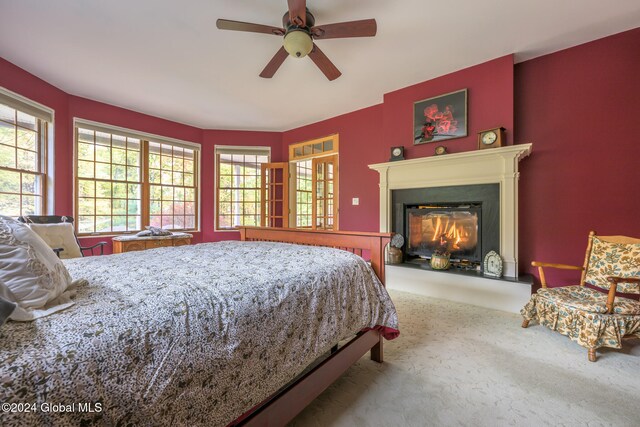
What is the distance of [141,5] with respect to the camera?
2.16 m

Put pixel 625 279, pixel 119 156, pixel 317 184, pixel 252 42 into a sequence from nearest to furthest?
1. pixel 625 279
2. pixel 252 42
3. pixel 119 156
4. pixel 317 184

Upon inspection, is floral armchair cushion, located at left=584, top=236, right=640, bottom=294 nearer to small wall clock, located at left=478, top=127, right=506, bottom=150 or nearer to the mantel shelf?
Answer: the mantel shelf

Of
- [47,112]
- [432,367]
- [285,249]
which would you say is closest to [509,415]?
[432,367]

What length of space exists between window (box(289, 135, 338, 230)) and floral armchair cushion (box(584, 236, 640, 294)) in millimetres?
3301

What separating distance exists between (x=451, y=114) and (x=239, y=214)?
4264 millimetres

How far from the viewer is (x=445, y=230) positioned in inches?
137

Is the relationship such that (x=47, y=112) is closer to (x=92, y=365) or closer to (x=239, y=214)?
(x=239, y=214)

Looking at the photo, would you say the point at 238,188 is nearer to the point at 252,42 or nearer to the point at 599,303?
the point at 252,42

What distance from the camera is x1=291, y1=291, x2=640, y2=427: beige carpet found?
1396 mm

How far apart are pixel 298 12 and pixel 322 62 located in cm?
59

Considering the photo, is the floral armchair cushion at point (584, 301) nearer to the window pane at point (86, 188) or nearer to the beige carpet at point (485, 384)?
the beige carpet at point (485, 384)

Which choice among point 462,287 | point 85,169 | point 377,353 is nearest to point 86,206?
point 85,169

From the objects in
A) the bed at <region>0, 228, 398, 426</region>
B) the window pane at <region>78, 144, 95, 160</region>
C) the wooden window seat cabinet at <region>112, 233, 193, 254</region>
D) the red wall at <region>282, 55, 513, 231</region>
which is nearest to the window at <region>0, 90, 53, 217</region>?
the window pane at <region>78, 144, 95, 160</region>

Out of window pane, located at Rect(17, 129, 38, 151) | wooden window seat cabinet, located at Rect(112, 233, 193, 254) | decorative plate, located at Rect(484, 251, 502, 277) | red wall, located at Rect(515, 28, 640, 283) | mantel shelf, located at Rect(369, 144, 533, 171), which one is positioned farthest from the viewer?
wooden window seat cabinet, located at Rect(112, 233, 193, 254)
